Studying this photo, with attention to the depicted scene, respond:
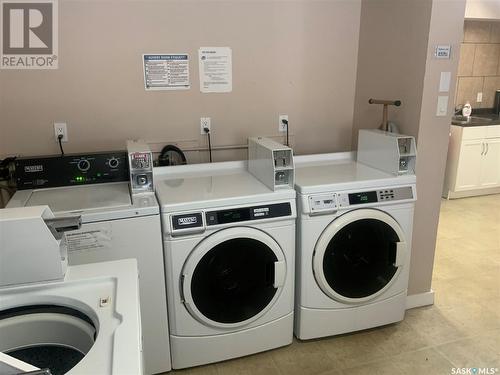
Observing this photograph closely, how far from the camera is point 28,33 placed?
2336 mm

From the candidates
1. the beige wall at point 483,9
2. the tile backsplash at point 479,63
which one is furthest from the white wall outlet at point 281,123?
the tile backsplash at point 479,63

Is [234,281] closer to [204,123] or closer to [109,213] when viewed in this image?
[109,213]

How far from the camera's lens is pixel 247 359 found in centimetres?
231

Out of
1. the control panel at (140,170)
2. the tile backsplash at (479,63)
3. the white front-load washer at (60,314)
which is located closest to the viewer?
the white front-load washer at (60,314)

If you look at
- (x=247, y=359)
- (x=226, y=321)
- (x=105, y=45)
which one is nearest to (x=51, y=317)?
(x=226, y=321)

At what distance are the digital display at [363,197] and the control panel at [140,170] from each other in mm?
1049

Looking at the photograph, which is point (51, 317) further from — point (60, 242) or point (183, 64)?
point (183, 64)

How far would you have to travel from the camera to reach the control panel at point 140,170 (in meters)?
2.08

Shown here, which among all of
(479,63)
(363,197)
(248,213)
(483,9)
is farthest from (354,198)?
(479,63)

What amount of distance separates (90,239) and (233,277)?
0.71 meters

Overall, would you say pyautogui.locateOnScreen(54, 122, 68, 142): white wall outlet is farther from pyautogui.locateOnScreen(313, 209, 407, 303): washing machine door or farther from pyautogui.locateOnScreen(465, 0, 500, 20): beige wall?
pyautogui.locateOnScreen(465, 0, 500, 20): beige wall

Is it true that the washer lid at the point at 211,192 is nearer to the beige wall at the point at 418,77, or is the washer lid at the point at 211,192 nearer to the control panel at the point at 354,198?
the control panel at the point at 354,198

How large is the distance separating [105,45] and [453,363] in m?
2.62

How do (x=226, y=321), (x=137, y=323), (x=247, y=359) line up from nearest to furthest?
(x=137, y=323)
(x=226, y=321)
(x=247, y=359)
